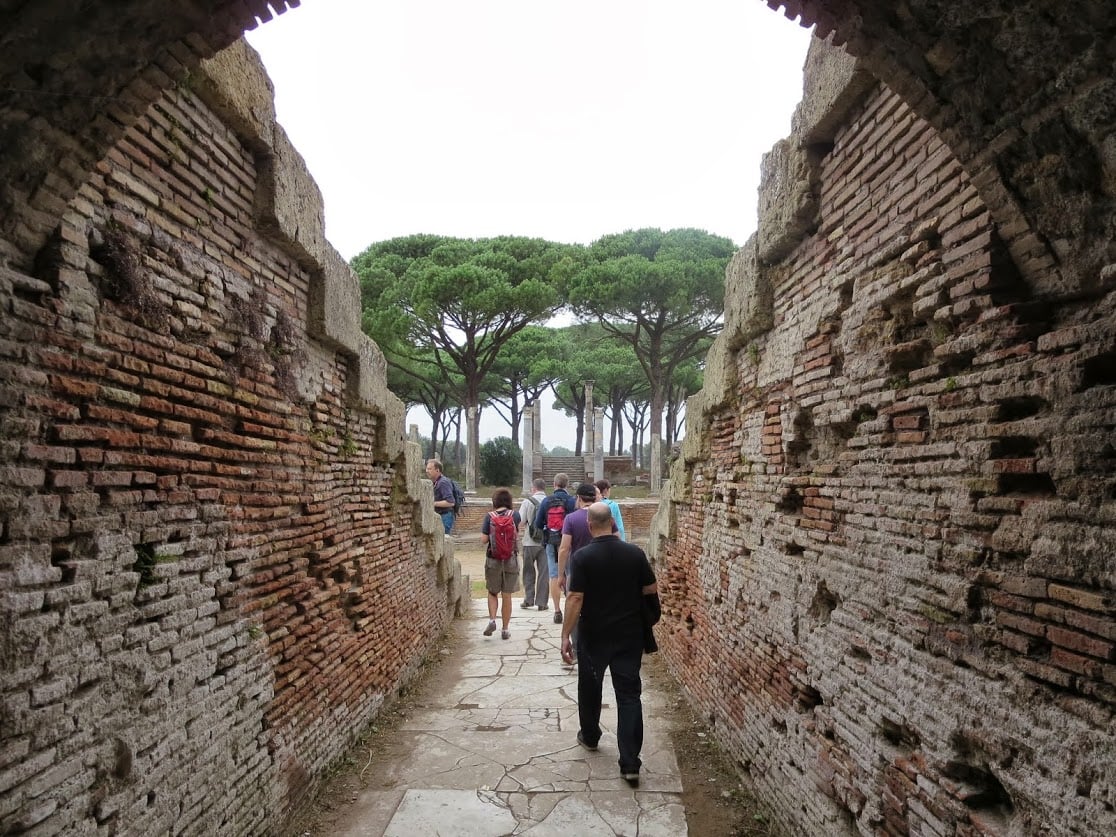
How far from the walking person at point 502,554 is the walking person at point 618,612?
10.2 ft

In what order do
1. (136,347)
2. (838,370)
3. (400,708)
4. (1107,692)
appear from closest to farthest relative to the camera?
(1107,692) < (136,347) < (838,370) < (400,708)

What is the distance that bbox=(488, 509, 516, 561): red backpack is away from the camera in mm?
7621

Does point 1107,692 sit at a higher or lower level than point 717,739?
higher

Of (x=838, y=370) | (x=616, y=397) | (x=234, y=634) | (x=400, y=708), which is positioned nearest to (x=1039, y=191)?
(x=838, y=370)

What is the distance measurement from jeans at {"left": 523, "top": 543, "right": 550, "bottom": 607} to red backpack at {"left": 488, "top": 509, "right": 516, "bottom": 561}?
3.35 ft

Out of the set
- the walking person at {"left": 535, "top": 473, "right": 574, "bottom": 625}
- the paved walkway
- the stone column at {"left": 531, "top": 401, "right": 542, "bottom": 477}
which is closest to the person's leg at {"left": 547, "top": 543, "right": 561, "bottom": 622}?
the walking person at {"left": 535, "top": 473, "right": 574, "bottom": 625}

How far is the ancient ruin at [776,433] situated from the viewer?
2113 mm

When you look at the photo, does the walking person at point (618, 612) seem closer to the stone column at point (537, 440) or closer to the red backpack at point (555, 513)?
the red backpack at point (555, 513)

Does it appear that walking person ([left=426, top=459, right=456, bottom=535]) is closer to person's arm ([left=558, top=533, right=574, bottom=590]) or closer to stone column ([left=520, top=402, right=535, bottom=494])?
person's arm ([left=558, top=533, right=574, bottom=590])

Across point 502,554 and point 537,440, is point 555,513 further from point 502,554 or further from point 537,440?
point 537,440

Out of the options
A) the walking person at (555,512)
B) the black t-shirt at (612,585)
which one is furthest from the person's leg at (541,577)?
the black t-shirt at (612,585)

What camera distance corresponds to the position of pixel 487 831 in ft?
12.4

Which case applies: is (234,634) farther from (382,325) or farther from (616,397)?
(616,397)

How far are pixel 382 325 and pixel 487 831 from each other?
65.9 feet
